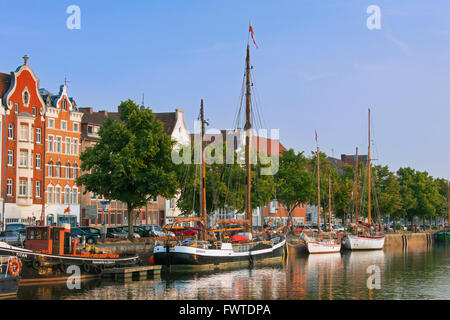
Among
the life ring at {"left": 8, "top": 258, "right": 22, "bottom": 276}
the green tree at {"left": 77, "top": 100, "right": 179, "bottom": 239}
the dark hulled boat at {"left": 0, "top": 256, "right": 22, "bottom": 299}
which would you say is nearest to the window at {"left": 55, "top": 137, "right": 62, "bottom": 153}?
the green tree at {"left": 77, "top": 100, "right": 179, "bottom": 239}

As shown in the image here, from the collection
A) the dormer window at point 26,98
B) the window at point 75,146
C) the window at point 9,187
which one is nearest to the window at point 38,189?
the window at point 9,187

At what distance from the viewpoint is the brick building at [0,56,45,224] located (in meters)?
82.2

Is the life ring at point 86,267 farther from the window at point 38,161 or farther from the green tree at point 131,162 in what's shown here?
the window at point 38,161

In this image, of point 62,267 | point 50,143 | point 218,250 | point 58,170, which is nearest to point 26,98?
point 50,143

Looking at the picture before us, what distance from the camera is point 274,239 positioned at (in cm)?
7012

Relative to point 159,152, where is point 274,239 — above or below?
below

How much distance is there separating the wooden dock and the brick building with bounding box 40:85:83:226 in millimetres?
39458

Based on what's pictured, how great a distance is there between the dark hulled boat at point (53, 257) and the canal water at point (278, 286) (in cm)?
105

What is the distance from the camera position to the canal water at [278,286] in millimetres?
40250

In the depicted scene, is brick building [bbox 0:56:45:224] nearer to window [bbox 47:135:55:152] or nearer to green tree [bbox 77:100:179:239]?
window [bbox 47:135:55:152]

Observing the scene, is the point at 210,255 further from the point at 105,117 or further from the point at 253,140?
the point at 253,140
